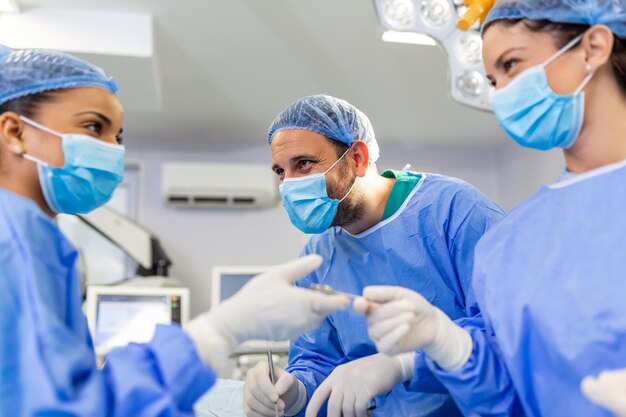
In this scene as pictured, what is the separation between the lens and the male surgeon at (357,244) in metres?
1.44

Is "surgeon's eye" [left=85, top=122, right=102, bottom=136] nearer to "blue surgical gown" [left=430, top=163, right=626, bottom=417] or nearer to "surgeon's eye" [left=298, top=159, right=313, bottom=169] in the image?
"surgeon's eye" [left=298, top=159, right=313, bottom=169]

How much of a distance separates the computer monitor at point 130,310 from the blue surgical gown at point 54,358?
2.82m

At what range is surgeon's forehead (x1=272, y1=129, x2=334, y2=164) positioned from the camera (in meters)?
1.67

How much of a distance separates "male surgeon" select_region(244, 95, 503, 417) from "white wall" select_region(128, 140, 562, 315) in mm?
2965

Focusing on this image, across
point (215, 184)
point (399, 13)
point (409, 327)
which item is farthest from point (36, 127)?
point (215, 184)

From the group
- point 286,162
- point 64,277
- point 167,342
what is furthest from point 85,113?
point 286,162

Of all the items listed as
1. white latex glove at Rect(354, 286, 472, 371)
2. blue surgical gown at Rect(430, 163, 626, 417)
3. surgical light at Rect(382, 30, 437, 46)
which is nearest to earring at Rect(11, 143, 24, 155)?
white latex glove at Rect(354, 286, 472, 371)

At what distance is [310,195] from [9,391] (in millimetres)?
933

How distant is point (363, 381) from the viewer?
135cm

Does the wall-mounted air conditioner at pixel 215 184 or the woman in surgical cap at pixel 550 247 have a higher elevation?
the wall-mounted air conditioner at pixel 215 184

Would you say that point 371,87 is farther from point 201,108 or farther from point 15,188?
point 15,188

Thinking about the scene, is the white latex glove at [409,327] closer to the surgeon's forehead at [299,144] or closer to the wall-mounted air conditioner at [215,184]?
the surgeon's forehead at [299,144]

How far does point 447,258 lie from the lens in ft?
5.02

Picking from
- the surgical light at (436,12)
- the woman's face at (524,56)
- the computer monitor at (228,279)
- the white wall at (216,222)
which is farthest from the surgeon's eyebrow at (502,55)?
the white wall at (216,222)
